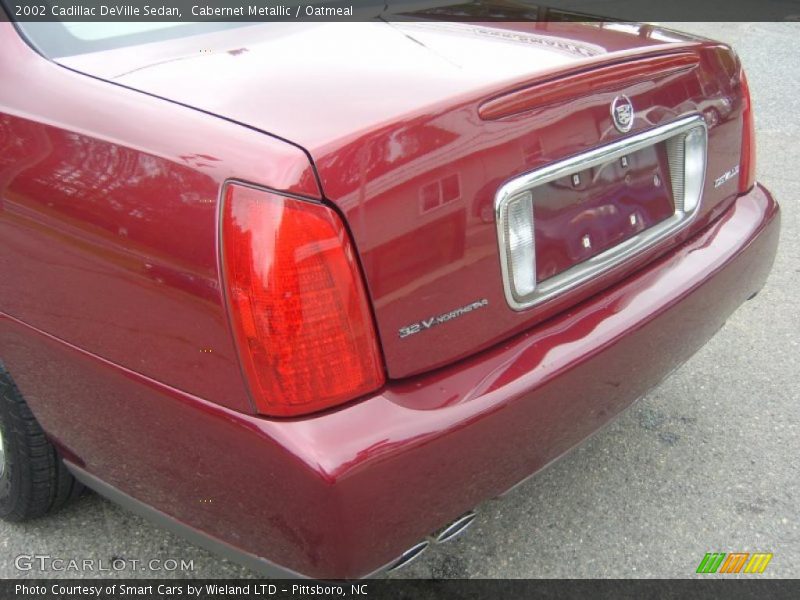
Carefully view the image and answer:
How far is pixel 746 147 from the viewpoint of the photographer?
2.29 meters

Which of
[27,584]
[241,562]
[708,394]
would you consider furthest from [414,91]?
[708,394]

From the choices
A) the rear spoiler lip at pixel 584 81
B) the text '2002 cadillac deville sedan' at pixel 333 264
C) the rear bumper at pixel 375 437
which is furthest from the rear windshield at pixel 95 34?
the rear spoiler lip at pixel 584 81

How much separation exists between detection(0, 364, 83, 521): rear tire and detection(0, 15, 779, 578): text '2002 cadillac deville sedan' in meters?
0.08

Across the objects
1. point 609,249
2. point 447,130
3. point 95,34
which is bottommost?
point 609,249

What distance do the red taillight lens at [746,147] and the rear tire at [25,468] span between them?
2.05m

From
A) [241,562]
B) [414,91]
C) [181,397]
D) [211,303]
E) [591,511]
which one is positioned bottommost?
[591,511]

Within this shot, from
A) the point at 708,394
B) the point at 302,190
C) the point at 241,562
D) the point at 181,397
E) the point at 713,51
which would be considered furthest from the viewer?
the point at 708,394

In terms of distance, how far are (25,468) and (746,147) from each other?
7.20ft

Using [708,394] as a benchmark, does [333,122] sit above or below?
above

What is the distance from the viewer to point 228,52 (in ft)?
5.85

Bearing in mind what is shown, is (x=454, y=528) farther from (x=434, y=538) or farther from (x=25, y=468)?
(x=25, y=468)

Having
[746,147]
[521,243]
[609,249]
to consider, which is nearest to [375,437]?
[521,243]

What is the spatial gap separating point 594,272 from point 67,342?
116 centimetres

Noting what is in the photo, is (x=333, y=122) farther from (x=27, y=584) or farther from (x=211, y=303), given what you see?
(x=27, y=584)
